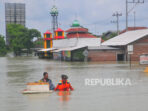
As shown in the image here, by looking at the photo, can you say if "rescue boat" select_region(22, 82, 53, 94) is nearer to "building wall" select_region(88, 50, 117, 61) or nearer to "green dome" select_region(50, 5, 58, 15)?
"building wall" select_region(88, 50, 117, 61)

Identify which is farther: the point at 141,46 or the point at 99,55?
the point at 99,55

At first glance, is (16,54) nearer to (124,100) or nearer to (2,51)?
(2,51)

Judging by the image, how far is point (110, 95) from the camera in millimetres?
12438

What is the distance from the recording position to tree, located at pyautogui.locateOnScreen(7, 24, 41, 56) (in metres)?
107

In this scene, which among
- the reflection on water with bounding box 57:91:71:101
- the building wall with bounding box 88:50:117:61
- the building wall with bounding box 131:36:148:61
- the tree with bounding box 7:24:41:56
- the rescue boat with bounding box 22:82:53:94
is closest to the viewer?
the reflection on water with bounding box 57:91:71:101

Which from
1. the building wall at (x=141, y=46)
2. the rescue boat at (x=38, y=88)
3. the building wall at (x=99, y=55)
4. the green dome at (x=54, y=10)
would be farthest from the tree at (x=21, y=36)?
the rescue boat at (x=38, y=88)

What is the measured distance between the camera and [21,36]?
107 meters

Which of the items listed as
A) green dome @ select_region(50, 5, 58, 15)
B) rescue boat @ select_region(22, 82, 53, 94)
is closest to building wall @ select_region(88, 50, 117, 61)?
rescue boat @ select_region(22, 82, 53, 94)

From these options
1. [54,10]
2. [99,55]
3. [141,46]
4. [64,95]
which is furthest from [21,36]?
[64,95]

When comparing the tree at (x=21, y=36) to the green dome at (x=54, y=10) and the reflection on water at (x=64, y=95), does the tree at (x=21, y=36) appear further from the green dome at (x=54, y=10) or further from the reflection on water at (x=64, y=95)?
the reflection on water at (x=64, y=95)

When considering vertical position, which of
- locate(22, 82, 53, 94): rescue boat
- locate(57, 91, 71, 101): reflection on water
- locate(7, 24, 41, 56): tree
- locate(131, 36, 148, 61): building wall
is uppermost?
locate(7, 24, 41, 56): tree

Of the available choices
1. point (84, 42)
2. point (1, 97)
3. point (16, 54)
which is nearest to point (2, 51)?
point (16, 54)

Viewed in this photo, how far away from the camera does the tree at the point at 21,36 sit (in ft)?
350

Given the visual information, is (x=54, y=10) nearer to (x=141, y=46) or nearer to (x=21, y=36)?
(x=21, y=36)
